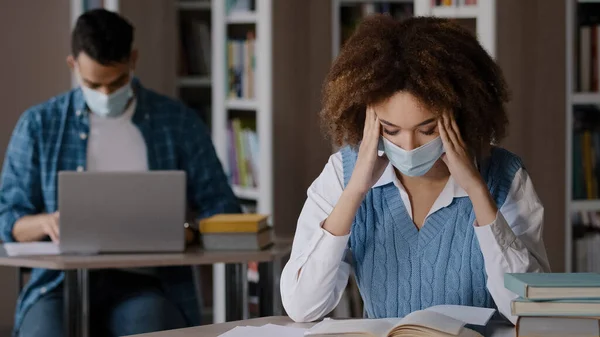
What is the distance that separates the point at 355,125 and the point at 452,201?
0.25 m

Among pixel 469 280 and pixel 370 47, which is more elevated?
pixel 370 47

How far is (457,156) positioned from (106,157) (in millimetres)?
1601

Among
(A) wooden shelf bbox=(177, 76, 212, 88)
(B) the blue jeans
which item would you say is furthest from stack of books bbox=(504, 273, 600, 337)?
(A) wooden shelf bbox=(177, 76, 212, 88)

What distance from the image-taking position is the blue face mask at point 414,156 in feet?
6.59

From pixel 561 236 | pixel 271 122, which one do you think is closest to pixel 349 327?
pixel 561 236

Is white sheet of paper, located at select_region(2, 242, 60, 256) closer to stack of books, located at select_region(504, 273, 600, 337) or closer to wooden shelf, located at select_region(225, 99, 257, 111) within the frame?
wooden shelf, located at select_region(225, 99, 257, 111)

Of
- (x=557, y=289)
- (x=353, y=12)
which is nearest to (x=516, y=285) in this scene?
(x=557, y=289)

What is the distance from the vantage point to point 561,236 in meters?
3.79

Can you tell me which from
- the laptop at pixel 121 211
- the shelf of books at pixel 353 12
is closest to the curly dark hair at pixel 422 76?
the laptop at pixel 121 211

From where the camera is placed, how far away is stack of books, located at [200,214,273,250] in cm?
295

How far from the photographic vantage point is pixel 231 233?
296 centimetres

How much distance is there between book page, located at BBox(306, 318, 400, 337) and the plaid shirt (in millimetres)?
1412

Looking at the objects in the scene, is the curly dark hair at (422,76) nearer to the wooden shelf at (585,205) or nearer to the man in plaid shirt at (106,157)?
the man in plaid shirt at (106,157)

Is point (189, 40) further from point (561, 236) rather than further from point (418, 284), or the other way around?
point (418, 284)
